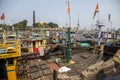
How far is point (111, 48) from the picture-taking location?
46.0 feet

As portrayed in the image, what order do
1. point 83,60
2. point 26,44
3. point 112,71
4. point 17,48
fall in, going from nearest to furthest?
point 112,71, point 17,48, point 83,60, point 26,44

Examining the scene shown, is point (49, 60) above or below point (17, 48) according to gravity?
below

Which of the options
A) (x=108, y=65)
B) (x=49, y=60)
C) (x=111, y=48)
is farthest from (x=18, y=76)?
(x=111, y=48)

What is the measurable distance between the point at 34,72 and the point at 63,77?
3091mm

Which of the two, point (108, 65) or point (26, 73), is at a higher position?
point (108, 65)

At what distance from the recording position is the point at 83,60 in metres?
15.6

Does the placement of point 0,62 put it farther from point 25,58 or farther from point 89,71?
point 89,71

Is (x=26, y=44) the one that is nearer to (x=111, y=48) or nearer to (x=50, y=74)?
(x=50, y=74)

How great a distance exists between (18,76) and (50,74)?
2945mm

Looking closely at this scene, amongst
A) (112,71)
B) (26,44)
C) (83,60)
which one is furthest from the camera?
(26,44)

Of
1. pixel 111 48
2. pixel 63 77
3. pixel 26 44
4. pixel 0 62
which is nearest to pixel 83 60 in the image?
pixel 111 48

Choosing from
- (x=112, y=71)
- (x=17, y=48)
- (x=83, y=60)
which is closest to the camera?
(x=112, y=71)

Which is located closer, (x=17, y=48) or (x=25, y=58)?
(x=17, y=48)

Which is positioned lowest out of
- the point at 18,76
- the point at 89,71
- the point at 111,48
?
the point at 18,76
